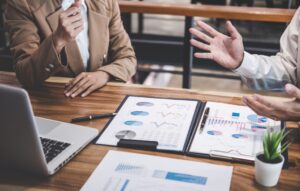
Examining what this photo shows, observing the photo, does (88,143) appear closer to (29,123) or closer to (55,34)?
(29,123)

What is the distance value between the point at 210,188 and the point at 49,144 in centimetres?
48

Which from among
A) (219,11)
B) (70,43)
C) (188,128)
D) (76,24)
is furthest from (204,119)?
(219,11)

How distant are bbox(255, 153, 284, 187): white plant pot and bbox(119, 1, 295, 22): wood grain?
149 centimetres

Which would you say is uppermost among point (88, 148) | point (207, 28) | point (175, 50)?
point (207, 28)

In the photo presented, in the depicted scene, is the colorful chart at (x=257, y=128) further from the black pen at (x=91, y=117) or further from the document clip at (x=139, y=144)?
the black pen at (x=91, y=117)

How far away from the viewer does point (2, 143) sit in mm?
1038

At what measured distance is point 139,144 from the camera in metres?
1.23

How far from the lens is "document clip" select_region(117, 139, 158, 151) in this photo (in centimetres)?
122

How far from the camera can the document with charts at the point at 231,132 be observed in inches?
47.3

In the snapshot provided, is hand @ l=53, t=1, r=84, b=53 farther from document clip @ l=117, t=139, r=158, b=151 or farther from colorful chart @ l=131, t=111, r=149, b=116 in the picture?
document clip @ l=117, t=139, r=158, b=151

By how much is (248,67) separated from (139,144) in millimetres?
635

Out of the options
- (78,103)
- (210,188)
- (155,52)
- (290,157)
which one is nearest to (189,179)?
(210,188)

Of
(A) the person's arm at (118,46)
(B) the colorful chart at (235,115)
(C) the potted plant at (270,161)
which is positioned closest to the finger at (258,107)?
(B) the colorful chart at (235,115)

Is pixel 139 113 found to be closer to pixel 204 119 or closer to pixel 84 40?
pixel 204 119
